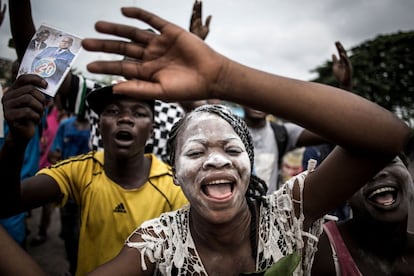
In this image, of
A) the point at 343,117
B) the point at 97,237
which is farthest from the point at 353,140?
the point at 97,237

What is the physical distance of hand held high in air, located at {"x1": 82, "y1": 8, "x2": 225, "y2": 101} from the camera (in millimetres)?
1113

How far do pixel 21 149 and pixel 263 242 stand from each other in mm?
1222

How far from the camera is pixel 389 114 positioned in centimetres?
121

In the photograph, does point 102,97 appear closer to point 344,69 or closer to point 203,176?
point 203,176

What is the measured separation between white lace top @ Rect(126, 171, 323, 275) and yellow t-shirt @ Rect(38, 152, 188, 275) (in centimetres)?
48

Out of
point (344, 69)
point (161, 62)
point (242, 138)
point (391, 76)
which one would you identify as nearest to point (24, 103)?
point (161, 62)

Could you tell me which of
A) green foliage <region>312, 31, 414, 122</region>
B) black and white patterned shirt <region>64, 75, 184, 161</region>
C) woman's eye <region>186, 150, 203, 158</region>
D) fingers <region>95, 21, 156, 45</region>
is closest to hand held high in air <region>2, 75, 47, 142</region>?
fingers <region>95, 21, 156, 45</region>

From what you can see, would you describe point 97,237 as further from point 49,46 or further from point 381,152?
point 381,152

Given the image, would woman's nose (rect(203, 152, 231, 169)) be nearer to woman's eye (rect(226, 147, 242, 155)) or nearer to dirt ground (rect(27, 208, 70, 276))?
woman's eye (rect(226, 147, 242, 155))

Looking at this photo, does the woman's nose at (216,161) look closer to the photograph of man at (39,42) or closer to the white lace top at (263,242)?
the white lace top at (263,242)

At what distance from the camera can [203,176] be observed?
150cm

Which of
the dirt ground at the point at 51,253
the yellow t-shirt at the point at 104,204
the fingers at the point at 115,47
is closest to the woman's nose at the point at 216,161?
the fingers at the point at 115,47

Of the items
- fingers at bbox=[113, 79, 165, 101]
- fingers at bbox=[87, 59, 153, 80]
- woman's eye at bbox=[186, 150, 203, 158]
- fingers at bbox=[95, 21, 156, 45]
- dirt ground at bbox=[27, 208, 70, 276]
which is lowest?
dirt ground at bbox=[27, 208, 70, 276]

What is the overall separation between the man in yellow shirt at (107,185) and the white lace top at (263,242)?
0.50 m
